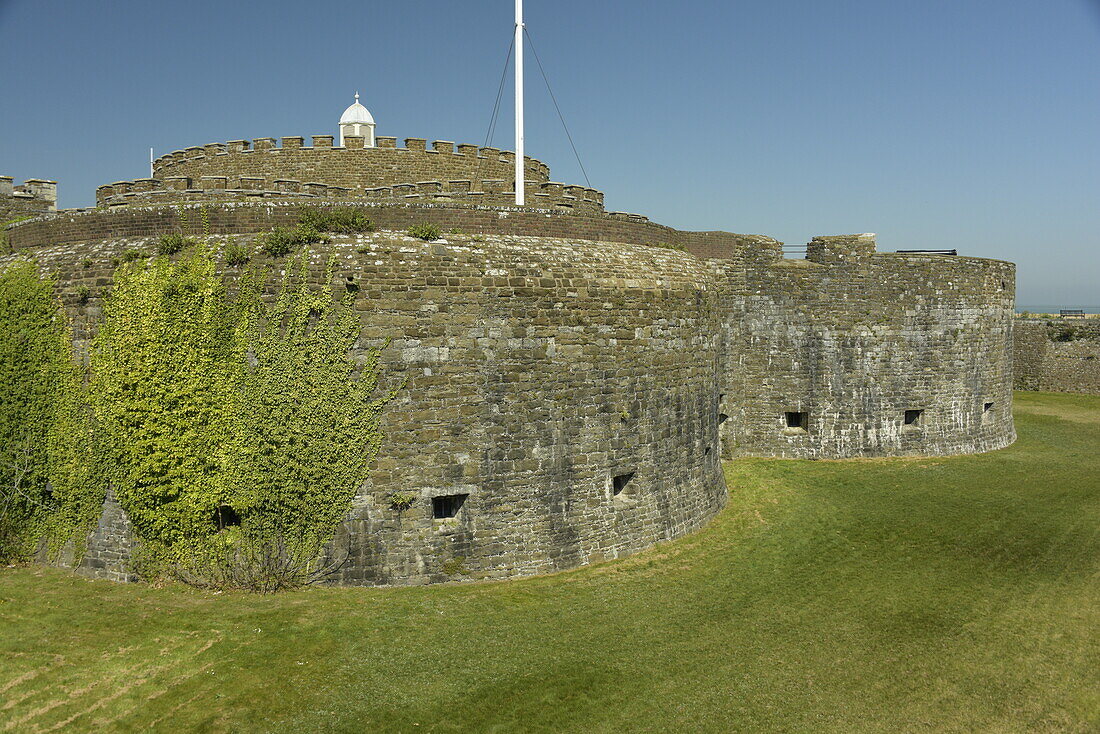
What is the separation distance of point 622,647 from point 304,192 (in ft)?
36.3

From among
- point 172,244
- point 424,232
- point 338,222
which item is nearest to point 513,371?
point 424,232

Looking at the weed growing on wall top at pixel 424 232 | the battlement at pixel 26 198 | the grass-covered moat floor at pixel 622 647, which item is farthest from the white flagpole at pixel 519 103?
Result: the battlement at pixel 26 198

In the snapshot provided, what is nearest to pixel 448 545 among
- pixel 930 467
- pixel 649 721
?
pixel 649 721

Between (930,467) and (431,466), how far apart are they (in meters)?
15.6

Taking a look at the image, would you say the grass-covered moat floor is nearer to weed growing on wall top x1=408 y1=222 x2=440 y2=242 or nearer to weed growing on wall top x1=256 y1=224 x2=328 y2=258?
weed growing on wall top x1=256 y1=224 x2=328 y2=258

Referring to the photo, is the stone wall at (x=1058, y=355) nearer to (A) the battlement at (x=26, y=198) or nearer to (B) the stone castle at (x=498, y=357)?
(B) the stone castle at (x=498, y=357)

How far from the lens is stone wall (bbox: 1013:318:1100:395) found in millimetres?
33562

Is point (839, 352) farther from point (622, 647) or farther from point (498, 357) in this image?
point (622, 647)

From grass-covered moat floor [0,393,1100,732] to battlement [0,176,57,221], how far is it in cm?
945

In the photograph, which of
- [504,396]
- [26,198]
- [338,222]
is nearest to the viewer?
[338,222]

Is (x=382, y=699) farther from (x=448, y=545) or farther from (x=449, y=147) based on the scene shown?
(x=449, y=147)

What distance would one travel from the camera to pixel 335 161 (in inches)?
767

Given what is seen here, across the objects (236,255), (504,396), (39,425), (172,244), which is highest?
(172,244)

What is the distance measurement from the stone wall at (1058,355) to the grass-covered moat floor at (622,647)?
24.6 metres
